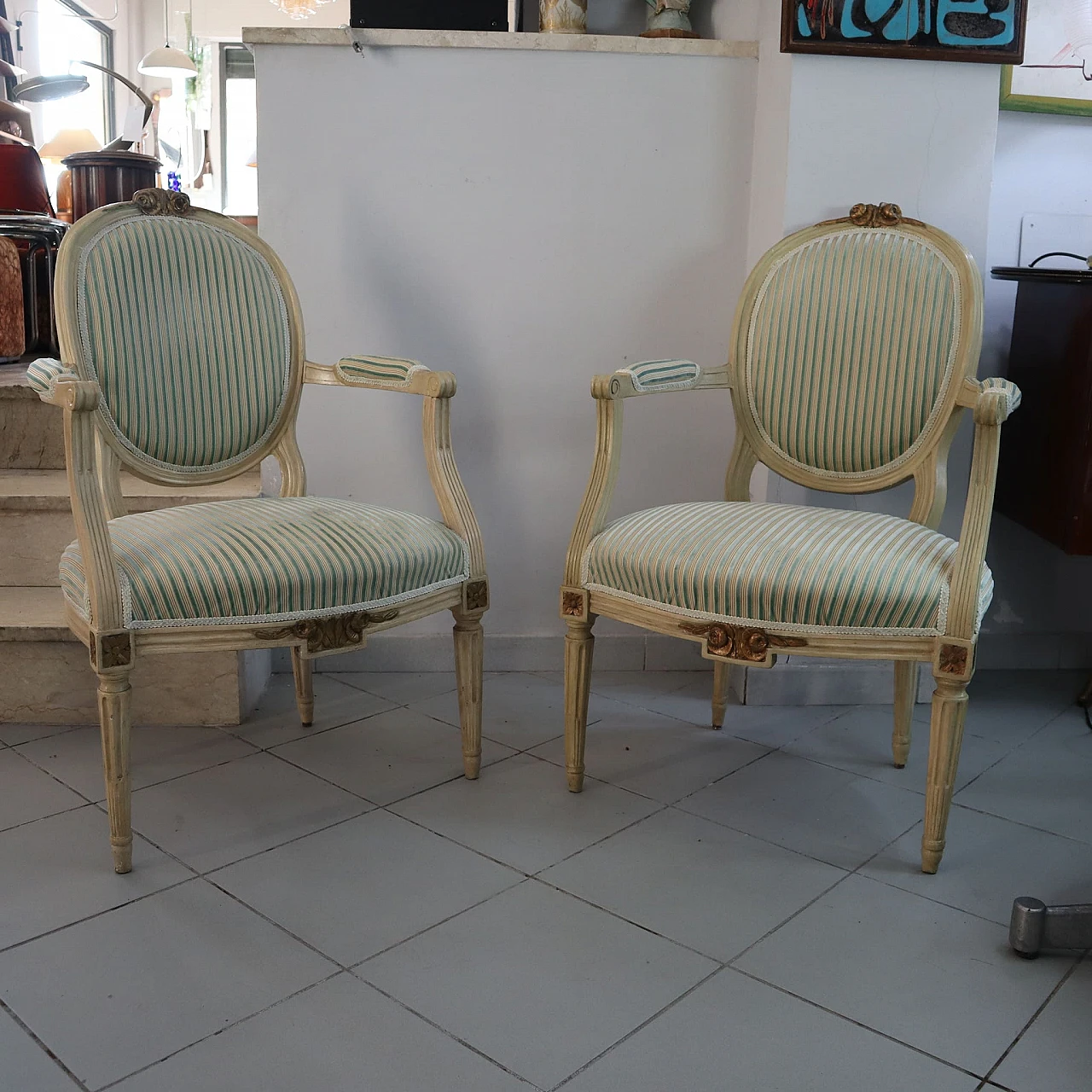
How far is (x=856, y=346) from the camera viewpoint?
73.5 inches

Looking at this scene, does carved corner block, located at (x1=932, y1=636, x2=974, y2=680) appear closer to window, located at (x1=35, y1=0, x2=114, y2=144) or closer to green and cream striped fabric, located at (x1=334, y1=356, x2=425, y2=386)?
green and cream striped fabric, located at (x1=334, y1=356, x2=425, y2=386)

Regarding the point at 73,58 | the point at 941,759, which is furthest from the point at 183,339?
the point at 73,58

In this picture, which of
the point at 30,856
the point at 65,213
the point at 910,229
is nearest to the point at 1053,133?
the point at 910,229

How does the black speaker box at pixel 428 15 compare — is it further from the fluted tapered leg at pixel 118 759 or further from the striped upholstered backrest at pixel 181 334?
the fluted tapered leg at pixel 118 759

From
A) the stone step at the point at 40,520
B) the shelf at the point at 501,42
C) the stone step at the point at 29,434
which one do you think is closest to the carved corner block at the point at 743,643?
the stone step at the point at 40,520

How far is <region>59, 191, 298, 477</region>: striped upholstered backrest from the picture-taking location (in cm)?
171

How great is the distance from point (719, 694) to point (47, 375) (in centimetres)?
128

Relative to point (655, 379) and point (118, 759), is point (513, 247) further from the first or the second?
point (118, 759)

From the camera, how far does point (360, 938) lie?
1381 mm

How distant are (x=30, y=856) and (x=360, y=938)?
0.54 m

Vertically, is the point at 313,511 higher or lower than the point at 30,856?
higher

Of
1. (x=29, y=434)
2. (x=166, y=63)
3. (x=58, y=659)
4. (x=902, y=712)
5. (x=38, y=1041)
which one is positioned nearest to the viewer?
(x=38, y=1041)

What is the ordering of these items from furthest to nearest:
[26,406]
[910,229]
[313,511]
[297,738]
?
[26,406] → [297,738] → [910,229] → [313,511]

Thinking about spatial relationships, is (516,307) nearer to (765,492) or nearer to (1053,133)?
(765,492)
